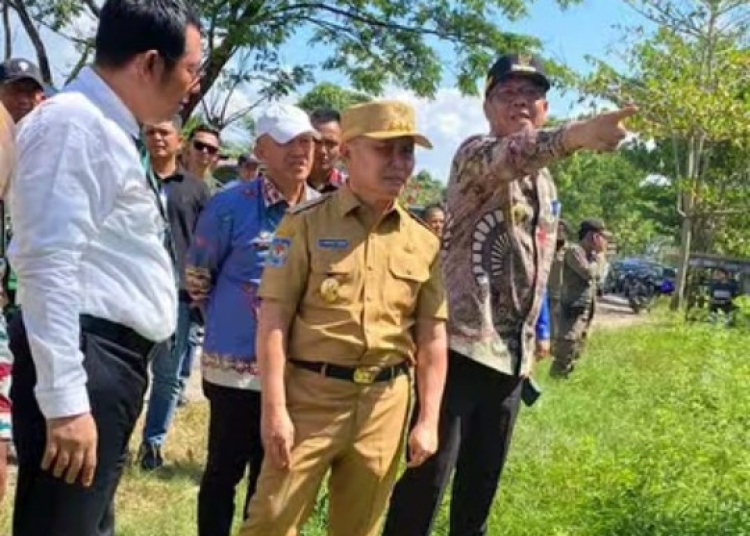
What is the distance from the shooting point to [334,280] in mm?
2807

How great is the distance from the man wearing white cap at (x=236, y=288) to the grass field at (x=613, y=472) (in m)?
0.61

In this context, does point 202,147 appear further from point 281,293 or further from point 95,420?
point 95,420

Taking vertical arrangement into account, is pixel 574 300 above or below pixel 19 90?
below

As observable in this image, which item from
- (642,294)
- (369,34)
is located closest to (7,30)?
(369,34)

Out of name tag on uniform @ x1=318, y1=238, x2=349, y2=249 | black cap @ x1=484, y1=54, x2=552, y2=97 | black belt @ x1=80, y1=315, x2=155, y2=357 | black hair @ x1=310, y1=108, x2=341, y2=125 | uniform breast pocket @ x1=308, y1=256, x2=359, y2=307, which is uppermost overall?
black cap @ x1=484, y1=54, x2=552, y2=97

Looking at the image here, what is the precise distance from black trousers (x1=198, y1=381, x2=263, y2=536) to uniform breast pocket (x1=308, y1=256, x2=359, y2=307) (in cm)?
80

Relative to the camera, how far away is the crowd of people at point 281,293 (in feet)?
6.74

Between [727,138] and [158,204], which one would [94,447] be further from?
[727,138]

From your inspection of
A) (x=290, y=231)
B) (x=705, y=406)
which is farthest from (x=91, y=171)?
(x=705, y=406)

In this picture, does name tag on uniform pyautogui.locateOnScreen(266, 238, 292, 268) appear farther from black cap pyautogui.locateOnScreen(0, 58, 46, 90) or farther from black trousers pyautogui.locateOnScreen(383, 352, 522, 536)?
black cap pyautogui.locateOnScreen(0, 58, 46, 90)

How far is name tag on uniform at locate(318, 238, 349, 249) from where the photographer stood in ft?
9.31

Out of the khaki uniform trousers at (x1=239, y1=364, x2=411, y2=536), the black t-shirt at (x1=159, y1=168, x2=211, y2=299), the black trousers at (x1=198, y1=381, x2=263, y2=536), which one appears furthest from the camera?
the black t-shirt at (x1=159, y1=168, x2=211, y2=299)

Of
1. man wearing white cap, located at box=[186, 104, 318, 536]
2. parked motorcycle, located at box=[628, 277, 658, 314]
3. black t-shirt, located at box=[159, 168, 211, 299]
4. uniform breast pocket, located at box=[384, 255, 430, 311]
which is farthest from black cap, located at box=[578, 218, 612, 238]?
parked motorcycle, located at box=[628, 277, 658, 314]

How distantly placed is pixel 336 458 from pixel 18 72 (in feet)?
6.95
